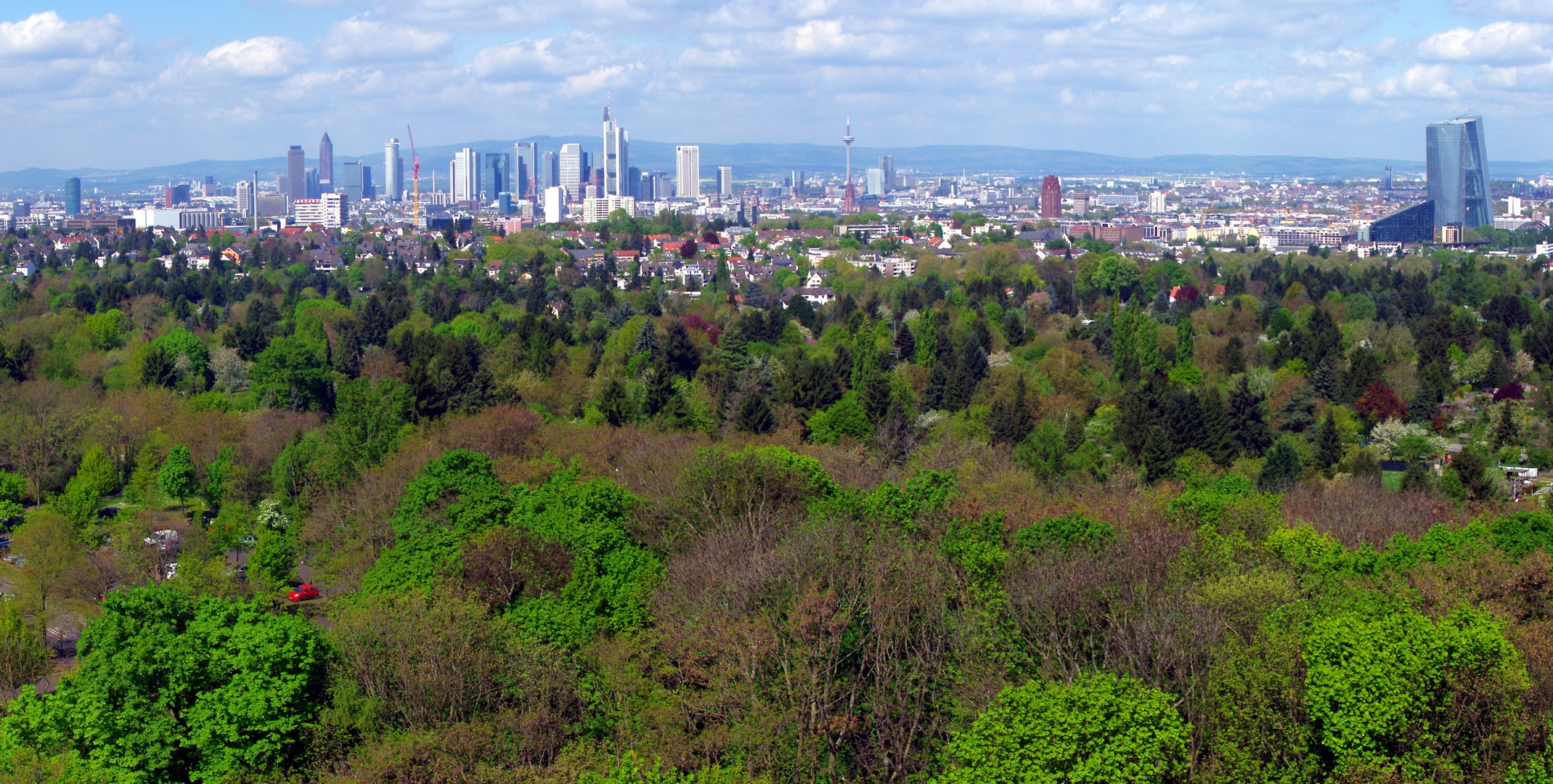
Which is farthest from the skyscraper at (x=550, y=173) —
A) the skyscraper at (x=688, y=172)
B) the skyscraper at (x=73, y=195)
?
the skyscraper at (x=73, y=195)

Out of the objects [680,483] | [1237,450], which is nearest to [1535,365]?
[1237,450]

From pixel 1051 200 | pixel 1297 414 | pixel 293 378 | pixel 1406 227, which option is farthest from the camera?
pixel 1051 200

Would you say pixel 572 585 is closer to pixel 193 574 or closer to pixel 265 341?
pixel 193 574

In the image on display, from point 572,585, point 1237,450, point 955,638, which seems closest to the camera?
point 955,638

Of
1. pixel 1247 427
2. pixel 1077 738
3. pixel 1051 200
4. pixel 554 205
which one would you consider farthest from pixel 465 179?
pixel 1077 738

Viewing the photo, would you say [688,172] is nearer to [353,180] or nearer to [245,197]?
[353,180]

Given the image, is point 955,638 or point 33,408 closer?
point 955,638
